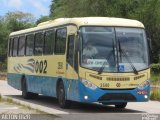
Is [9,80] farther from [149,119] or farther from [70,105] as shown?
[149,119]

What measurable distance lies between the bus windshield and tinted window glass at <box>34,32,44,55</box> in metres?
4.97

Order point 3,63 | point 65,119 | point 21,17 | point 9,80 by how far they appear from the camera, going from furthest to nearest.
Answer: point 21,17, point 3,63, point 9,80, point 65,119

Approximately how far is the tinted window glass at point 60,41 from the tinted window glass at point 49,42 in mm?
554

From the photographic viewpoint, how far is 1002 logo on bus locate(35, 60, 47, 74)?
928 inches

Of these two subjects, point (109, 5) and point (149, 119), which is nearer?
point (149, 119)

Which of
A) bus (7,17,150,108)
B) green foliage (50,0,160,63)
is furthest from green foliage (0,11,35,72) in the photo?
bus (7,17,150,108)

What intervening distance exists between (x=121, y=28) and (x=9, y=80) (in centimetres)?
1188

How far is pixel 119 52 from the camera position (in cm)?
1933

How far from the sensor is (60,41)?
2159cm

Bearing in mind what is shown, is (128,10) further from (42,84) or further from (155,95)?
(42,84)

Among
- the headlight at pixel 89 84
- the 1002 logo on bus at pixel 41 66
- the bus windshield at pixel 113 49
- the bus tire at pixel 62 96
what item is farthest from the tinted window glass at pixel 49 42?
the headlight at pixel 89 84

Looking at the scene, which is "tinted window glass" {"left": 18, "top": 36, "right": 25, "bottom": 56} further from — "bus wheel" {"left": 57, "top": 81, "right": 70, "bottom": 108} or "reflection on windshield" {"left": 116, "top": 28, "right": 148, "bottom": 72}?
"reflection on windshield" {"left": 116, "top": 28, "right": 148, "bottom": 72}

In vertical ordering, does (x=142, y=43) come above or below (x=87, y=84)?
above

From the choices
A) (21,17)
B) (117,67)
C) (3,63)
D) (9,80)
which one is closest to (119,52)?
(117,67)
